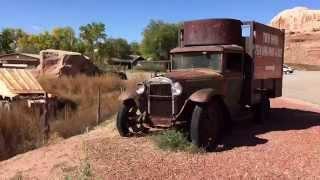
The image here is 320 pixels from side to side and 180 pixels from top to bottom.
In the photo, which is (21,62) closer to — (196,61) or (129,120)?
(129,120)

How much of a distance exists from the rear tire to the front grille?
0.75 m

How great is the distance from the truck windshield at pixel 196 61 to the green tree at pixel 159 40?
8835cm

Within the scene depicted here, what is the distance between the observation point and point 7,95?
21.6 metres

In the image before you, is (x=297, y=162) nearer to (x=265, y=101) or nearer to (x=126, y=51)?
(x=265, y=101)

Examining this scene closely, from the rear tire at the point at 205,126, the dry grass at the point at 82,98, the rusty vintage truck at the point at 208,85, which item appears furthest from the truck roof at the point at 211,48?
the dry grass at the point at 82,98

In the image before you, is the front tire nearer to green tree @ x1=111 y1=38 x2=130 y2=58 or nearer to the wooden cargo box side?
the wooden cargo box side

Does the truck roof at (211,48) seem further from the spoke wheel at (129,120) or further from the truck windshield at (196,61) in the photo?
the spoke wheel at (129,120)

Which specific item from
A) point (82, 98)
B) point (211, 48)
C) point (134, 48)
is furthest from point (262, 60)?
point (134, 48)

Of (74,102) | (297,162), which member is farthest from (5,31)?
(297,162)

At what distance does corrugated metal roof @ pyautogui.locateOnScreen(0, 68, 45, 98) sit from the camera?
22047 mm

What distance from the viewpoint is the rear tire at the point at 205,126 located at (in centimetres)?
1154

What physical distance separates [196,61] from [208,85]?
49.6 inches

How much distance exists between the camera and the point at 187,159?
1066cm

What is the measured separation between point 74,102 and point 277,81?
10591 millimetres
